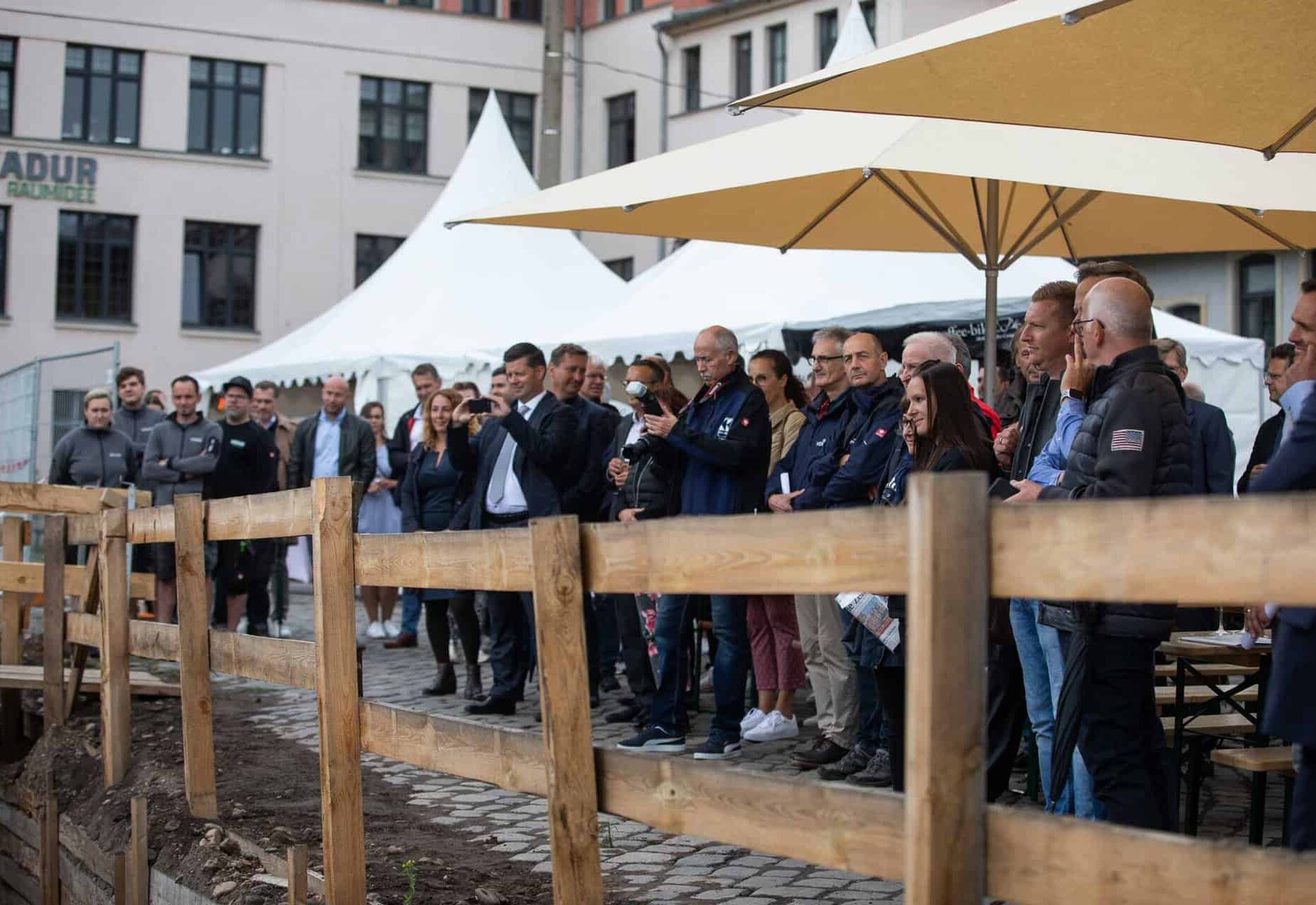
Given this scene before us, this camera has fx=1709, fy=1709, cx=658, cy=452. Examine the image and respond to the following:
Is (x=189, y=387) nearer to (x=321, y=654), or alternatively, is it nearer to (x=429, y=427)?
(x=429, y=427)

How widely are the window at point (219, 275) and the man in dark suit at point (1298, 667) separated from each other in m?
34.1

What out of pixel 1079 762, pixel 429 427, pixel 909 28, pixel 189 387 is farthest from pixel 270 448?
pixel 909 28

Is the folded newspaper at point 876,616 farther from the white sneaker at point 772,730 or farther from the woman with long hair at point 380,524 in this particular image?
the woman with long hair at point 380,524

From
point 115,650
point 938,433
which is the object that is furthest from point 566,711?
point 115,650

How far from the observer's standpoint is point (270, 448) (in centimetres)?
1306

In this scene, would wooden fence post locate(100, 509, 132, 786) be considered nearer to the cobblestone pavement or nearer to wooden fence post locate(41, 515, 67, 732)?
the cobblestone pavement

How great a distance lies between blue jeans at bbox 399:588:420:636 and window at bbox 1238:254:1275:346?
19153mm

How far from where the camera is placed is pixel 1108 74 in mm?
5180

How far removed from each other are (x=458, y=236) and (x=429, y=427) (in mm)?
11444

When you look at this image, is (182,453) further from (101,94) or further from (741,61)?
(741,61)

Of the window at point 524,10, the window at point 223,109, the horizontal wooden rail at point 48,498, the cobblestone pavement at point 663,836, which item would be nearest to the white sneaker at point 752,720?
the cobblestone pavement at point 663,836

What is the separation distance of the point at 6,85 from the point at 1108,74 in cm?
3331

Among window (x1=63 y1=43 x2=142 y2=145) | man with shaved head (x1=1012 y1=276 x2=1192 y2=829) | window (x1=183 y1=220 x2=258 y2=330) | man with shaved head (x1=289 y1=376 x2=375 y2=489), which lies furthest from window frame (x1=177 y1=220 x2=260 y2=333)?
man with shaved head (x1=1012 y1=276 x2=1192 y2=829)

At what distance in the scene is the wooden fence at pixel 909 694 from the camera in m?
2.67
